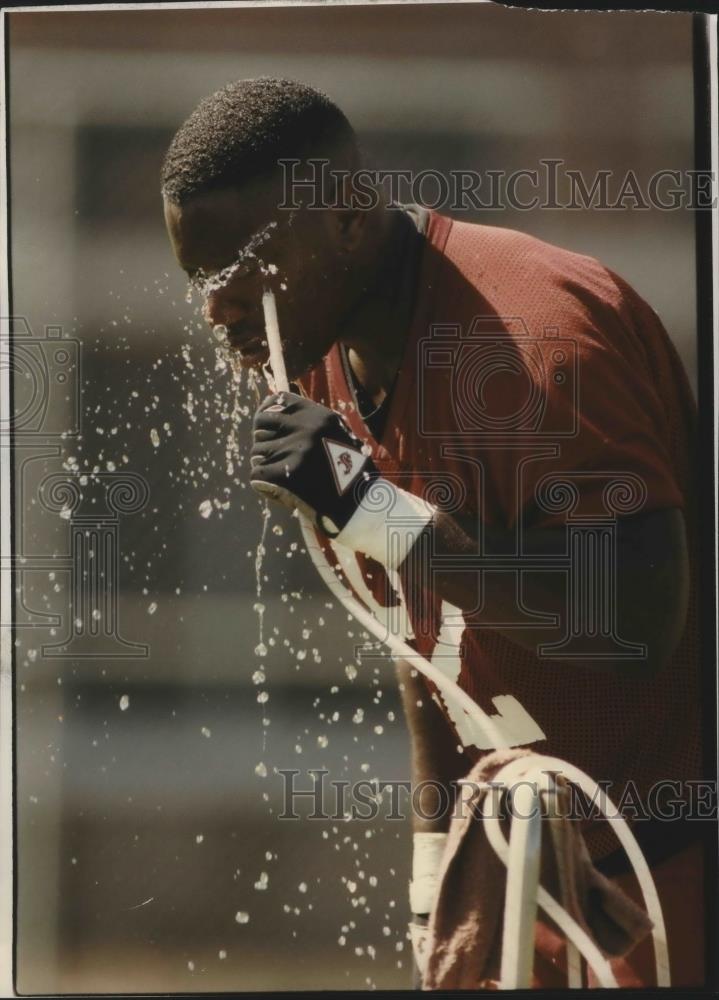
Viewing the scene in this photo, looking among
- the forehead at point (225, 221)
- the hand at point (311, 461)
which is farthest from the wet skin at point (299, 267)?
the hand at point (311, 461)

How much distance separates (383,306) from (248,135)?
0.95 ft

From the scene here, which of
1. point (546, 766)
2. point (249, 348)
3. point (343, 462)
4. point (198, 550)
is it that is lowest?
point (546, 766)

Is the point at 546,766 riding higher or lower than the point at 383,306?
lower

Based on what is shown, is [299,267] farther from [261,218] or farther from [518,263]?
[518,263]

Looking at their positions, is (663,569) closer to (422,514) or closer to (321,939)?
(422,514)

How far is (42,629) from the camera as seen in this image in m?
1.63

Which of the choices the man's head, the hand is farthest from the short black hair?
the hand

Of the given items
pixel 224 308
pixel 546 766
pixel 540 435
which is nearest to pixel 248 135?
pixel 224 308

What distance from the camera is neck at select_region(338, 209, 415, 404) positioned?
60.7 inches

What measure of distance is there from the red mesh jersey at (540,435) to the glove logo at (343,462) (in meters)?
0.09

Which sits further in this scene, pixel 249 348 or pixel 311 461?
pixel 249 348

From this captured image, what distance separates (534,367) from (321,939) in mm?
874

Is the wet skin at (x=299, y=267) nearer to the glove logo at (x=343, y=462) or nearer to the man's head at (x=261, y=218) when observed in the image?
the man's head at (x=261, y=218)

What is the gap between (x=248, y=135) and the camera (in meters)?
1.51
